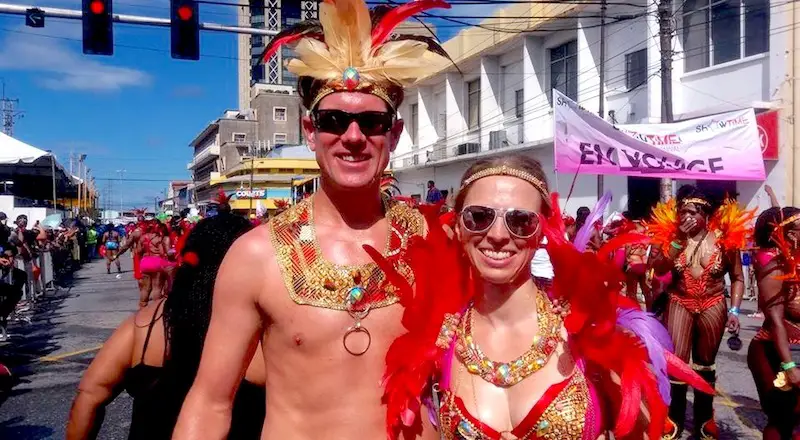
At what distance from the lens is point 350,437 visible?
1.99 metres

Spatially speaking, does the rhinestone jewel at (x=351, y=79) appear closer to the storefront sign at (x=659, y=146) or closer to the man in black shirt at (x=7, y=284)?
the storefront sign at (x=659, y=146)

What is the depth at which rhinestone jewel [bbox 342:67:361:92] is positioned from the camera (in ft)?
6.84

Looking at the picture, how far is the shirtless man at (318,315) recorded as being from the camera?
1.97 m

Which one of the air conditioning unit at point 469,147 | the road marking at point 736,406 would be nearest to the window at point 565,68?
the air conditioning unit at point 469,147

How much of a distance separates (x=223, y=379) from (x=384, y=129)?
3.04ft

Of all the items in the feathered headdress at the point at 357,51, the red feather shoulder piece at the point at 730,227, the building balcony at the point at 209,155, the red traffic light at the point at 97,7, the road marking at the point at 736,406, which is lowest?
the road marking at the point at 736,406

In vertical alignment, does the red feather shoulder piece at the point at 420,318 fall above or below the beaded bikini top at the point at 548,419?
above

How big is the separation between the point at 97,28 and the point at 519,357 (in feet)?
31.6

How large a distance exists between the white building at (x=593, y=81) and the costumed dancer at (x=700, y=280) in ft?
5.58

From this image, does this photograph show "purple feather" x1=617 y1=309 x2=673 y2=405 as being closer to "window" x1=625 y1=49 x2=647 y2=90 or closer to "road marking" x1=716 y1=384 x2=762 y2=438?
"road marking" x1=716 y1=384 x2=762 y2=438

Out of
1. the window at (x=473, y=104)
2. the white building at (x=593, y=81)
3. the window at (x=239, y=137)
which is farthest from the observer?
the window at (x=239, y=137)

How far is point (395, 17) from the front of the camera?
2.24 m

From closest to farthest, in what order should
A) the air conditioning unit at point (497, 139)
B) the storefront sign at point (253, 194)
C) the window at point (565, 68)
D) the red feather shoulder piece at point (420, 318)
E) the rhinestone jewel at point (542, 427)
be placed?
the rhinestone jewel at point (542, 427), the red feather shoulder piece at point (420, 318), the window at point (565, 68), the air conditioning unit at point (497, 139), the storefront sign at point (253, 194)

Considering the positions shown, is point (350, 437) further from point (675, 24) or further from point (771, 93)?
point (675, 24)
